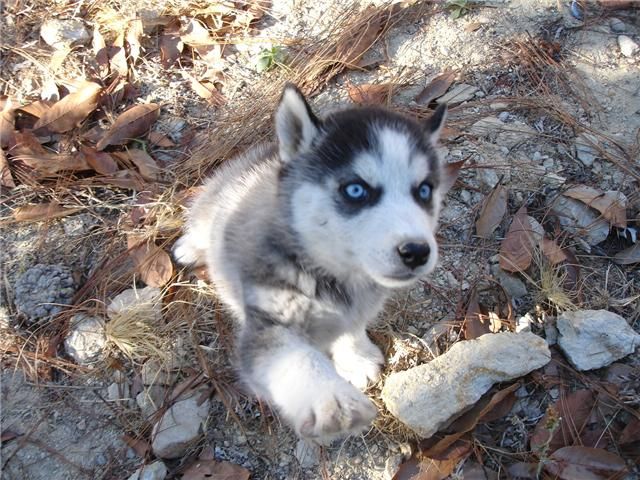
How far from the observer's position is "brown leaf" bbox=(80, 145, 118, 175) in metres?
4.06

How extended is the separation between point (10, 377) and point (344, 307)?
1.94 metres

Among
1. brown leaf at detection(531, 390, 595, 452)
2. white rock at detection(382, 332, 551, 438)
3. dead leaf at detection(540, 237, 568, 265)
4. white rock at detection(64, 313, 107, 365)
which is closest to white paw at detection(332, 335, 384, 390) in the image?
white rock at detection(382, 332, 551, 438)

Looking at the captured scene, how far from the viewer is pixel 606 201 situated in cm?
382

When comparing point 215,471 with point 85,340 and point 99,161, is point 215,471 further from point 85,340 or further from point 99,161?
point 99,161

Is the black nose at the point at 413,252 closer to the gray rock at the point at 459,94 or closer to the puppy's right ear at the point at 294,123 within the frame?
the puppy's right ear at the point at 294,123

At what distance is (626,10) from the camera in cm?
479

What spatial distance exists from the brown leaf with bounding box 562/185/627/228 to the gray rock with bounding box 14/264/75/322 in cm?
327

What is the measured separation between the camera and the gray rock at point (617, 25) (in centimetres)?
471

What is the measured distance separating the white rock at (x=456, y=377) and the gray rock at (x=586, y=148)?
157cm

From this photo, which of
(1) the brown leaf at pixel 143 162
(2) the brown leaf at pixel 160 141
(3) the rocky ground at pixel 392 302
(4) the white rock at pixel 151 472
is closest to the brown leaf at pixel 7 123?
(3) the rocky ground at pixel 392 302

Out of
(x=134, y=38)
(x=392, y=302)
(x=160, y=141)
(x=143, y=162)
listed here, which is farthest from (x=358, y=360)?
(x=134, y=38)

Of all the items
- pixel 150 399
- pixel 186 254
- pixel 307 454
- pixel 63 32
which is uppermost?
pixel 63 32

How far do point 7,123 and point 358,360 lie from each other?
2.92 metres

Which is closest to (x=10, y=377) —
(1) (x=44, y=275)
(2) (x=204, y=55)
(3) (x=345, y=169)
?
(1) (x=44, y=275)
